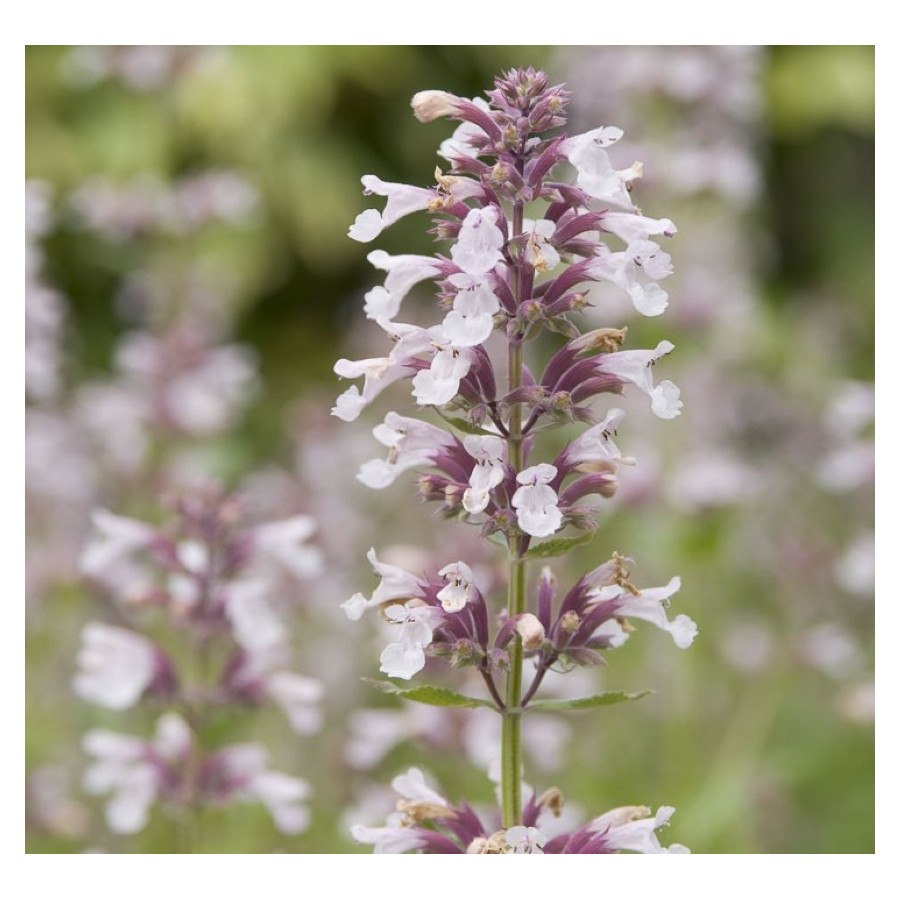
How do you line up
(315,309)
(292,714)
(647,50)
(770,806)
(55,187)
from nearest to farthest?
(292,714) → (770,806) → (647,50) → (55,187) → (315,309)

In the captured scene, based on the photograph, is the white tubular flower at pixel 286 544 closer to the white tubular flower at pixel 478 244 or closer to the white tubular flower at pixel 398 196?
the white tubular flower at pixel 398 196

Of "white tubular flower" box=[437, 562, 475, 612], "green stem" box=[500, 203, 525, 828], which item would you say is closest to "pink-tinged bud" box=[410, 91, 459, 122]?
"green stem" box=[500, 203, 525, 828]

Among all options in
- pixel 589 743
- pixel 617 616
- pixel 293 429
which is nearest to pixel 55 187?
pixel 293 429

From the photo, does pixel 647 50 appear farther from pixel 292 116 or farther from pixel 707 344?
pixel 292 116

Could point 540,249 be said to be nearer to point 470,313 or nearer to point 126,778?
point 470,313

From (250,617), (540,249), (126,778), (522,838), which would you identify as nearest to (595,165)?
(540,249)

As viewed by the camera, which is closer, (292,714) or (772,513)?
(292,714)
